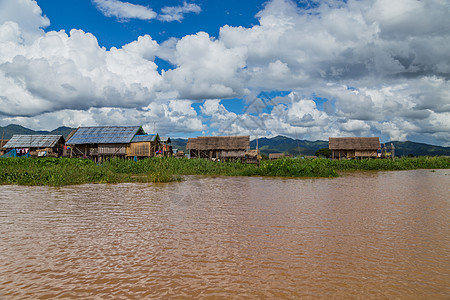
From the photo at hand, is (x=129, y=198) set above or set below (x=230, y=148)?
below

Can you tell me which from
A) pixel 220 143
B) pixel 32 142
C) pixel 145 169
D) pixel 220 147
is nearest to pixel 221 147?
pixel 220 147

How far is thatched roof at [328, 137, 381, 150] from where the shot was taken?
3756cm

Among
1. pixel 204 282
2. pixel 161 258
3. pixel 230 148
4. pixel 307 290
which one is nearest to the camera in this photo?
pixel 307 290

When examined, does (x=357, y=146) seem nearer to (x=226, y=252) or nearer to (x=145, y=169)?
(x=145, y=169)

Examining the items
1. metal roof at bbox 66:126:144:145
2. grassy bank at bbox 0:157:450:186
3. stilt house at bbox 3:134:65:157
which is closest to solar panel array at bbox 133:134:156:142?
metal roof at bbox 66:126:144:145

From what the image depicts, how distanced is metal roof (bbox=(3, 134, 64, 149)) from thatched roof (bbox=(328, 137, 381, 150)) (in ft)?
121

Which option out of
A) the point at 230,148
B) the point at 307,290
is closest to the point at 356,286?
the point at 307,290

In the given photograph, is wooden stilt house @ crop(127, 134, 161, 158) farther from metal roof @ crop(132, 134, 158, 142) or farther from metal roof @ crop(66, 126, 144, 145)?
metal roof @ crop(66, 126, 144, 145)

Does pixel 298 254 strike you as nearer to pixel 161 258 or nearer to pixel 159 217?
pixel 161 258

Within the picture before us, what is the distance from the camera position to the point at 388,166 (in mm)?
26094

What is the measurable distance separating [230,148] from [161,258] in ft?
97.1

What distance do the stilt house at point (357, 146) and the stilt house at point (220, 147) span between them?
1267 cm

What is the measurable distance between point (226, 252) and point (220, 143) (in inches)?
1178

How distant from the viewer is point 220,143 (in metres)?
33.8
